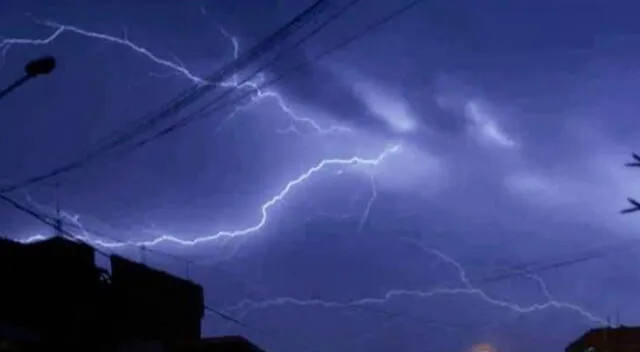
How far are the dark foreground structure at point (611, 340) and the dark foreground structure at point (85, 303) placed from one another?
18.5 meters

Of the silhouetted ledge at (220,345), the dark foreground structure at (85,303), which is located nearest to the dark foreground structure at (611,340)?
the dark foreground structure at (85,303)

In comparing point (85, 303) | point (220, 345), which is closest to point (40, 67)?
point (220, 345)

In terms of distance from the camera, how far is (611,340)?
3556 centimetres

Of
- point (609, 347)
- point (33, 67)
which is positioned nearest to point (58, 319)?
point (33, 67)

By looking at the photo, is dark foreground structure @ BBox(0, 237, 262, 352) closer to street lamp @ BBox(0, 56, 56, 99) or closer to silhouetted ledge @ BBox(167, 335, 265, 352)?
silhouetted ledge @ BBox(167, 335, 265, 352)

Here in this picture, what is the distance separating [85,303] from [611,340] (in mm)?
22969

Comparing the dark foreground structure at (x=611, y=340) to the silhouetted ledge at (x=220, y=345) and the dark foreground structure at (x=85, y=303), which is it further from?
the silhouetted ledge at (x=220, y=345)

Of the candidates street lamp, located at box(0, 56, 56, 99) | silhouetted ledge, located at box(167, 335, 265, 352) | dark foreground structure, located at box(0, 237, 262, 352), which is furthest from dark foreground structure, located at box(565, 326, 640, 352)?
street lamp, located at box(0, 56, 56, 99)

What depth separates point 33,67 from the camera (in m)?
11.3

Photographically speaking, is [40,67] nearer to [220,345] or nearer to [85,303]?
[220,345]

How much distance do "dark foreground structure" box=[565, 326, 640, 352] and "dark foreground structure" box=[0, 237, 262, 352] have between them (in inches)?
728

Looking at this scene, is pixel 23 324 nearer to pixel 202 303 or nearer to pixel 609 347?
pixel 202 303

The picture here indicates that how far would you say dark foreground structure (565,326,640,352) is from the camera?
114 feet

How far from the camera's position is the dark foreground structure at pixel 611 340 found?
34.8m
